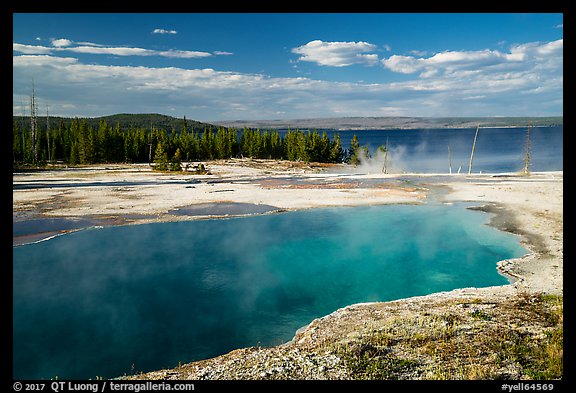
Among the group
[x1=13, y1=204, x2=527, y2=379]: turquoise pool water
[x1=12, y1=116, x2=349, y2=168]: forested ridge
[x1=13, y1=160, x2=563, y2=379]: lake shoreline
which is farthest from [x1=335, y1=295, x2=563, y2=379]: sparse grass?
[x1=12, y1=116, x2=349, y2=168]: forested ridge

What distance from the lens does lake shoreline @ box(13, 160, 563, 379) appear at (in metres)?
11.3

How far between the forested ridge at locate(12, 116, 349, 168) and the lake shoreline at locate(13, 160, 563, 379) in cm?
1029

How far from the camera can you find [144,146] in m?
72.9

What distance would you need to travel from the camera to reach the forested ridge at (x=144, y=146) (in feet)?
196

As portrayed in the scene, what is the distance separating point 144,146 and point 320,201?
2003 inches

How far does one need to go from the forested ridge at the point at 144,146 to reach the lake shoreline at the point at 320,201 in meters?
10.3

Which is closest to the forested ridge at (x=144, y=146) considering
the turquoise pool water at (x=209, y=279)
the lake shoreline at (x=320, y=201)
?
the lake shoreline at (x=320, y=201)

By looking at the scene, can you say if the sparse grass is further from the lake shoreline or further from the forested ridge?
the forested ridge

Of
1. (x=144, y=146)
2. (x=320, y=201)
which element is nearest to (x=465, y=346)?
(x=320, y=201)

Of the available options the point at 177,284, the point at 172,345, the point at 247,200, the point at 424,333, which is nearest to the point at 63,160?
the point at 247,200

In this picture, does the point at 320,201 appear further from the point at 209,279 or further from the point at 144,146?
the point at 144,146

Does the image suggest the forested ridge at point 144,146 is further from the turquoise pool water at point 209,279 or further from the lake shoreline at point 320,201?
the turquoise pool water at point 209,279

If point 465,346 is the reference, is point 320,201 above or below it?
above
